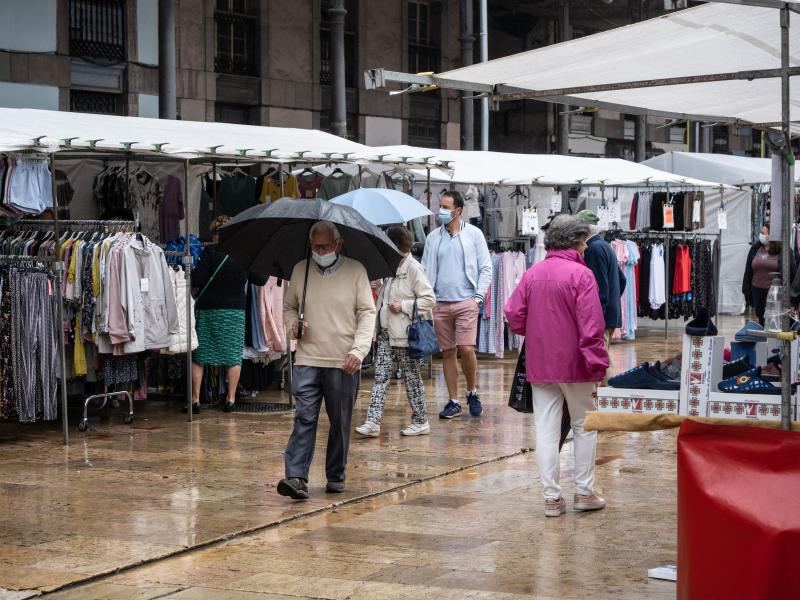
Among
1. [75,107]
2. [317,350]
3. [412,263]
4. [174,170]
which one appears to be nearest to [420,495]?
[317,350]

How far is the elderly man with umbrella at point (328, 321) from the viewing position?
332 inches

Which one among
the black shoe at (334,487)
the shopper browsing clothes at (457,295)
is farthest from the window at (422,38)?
the black shoe at (334,487)

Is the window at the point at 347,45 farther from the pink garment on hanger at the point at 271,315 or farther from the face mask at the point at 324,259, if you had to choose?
the face mask at the point at 324,259

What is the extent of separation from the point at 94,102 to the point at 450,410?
14.4 metres

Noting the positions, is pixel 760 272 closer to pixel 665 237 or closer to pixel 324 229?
pixel 665 237

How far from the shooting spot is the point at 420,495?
29.1 ft

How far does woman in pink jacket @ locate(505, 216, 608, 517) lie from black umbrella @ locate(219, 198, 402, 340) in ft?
3.82

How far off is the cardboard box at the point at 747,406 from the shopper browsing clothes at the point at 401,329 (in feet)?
17.4

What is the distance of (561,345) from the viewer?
7.81 metres

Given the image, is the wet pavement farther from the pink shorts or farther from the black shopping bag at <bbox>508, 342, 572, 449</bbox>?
the pink shorts

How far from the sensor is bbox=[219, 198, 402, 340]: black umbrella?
8.66 m

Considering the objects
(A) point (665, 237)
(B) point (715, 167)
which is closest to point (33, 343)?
(A) point (665, 237)

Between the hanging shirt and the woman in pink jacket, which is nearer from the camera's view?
the woman in pink jacket

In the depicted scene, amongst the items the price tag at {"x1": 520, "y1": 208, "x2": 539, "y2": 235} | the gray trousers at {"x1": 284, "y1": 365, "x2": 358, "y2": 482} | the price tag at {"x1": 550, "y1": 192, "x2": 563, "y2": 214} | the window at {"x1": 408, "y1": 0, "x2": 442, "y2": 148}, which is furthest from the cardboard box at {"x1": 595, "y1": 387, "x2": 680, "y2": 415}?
the window at {"x1": 408, "y1": 0, "x2": 442, "y2": 148}
